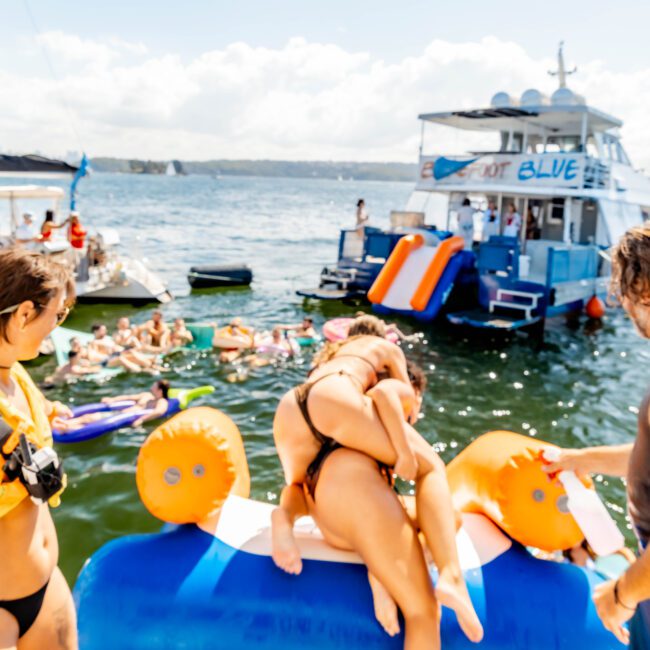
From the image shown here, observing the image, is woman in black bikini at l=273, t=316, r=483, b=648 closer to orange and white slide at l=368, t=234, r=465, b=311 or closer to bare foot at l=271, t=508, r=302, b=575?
bare foot at l=271, t=508, r=302, b=575

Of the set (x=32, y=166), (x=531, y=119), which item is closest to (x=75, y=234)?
(x=32, y=166)

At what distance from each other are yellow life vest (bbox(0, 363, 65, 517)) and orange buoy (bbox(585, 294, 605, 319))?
14.6 metres

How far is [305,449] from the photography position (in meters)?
3.22

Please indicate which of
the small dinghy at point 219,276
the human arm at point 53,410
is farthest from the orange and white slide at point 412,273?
the human arm at point 53,410

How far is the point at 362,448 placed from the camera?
10.1 feet

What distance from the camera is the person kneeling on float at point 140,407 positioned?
304 inches

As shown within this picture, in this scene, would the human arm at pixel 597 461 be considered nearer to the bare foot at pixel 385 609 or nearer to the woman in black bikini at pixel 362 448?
the woman in black bikini at pixel 362 448

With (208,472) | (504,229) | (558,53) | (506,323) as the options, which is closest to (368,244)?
(504,229)

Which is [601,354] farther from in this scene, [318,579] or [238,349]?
[318,579]

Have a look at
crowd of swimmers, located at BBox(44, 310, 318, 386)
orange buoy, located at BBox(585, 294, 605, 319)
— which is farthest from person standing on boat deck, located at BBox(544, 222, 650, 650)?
orange buoy, located at BBox(585, 294, 605, 319)

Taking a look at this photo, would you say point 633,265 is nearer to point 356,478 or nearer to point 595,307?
point 356,478

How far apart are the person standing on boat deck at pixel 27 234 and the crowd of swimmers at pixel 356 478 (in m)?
12.8

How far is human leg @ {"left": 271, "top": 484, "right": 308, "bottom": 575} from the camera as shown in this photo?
3.16 m

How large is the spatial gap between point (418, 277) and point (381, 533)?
1217 centimetres
